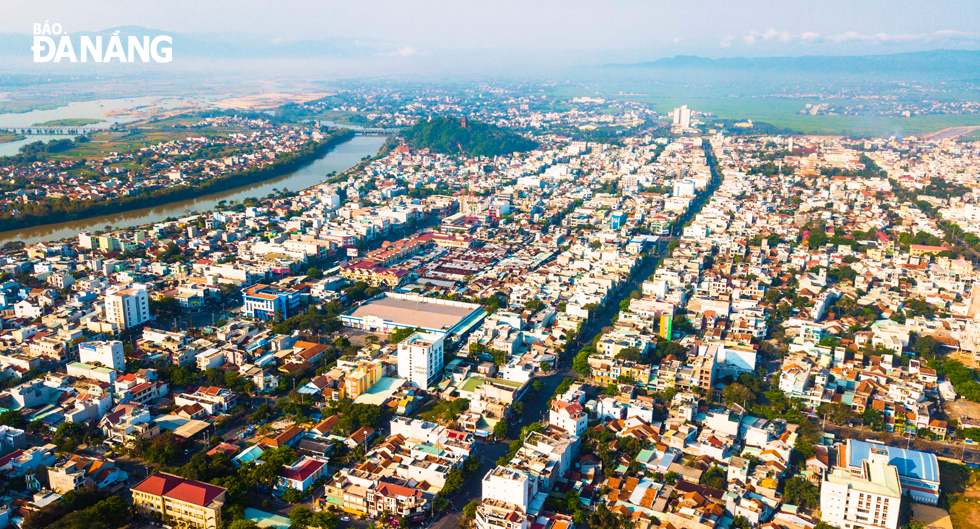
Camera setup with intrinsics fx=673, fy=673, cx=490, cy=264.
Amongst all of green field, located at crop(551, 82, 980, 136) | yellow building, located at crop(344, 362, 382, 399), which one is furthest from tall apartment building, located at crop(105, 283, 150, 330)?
green field, located at crop(551, 82, 980, 136)

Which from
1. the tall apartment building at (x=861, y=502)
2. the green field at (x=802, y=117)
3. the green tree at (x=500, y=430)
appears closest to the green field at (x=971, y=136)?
the green field at (x=802, y=117)

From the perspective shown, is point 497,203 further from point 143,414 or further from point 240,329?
point 143,414

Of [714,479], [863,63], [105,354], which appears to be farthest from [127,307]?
[863,63]

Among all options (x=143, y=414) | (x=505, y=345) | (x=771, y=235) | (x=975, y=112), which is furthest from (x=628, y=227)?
(x=975, y=112)

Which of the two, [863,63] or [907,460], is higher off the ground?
[863,63]

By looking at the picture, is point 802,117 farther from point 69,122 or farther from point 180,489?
point 180,489

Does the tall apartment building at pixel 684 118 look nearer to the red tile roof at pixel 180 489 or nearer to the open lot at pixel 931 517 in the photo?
the open lot at pixel 931 517
